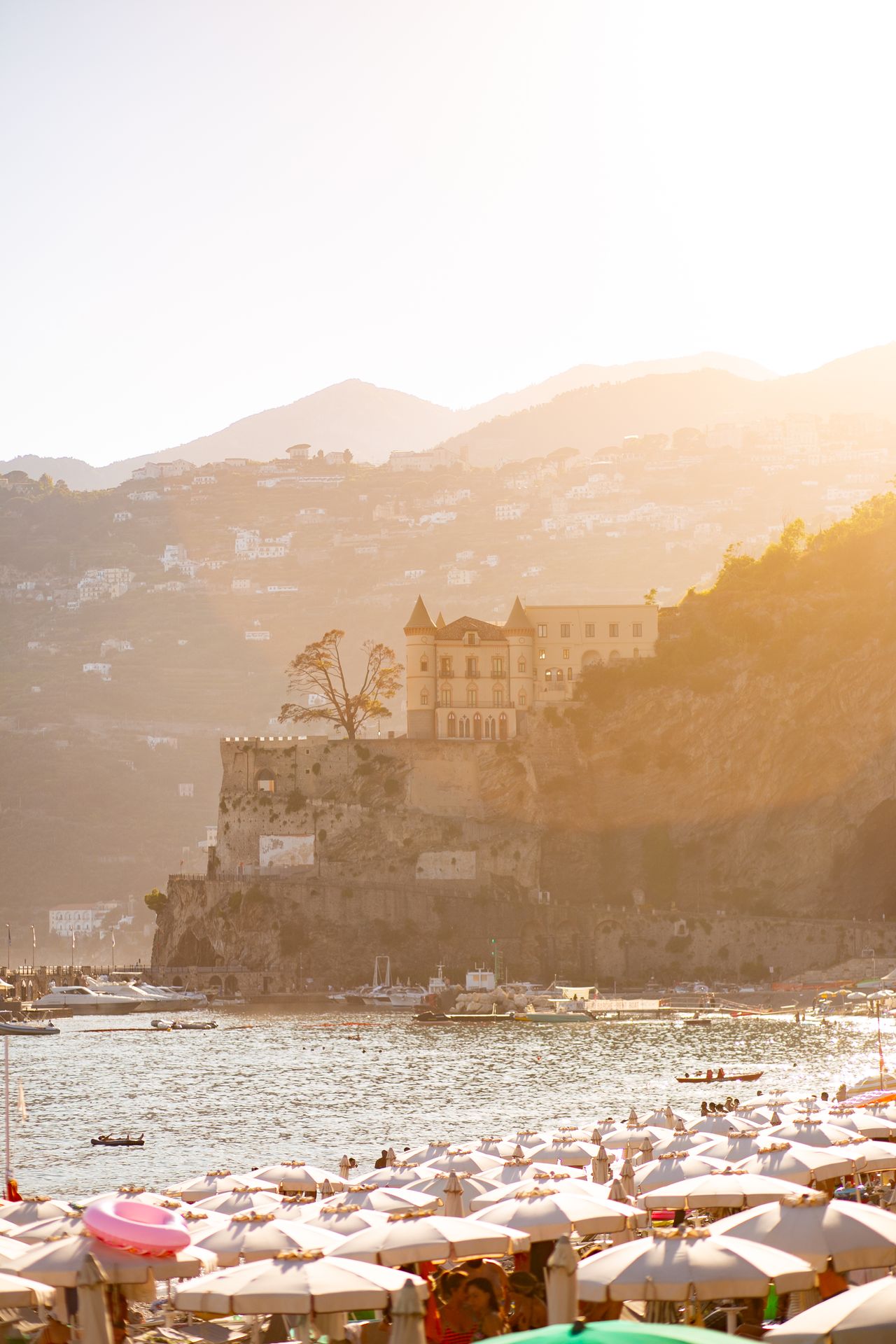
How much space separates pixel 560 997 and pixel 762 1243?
89.3 meters

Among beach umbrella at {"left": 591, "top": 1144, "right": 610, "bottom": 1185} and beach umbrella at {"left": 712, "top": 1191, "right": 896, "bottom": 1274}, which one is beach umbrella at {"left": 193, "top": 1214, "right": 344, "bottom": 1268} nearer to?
beach umbrella at {"left": 712, "top": 1191, "right": 896, "bottom": 1274}

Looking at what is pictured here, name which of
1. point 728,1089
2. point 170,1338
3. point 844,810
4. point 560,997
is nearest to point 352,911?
point 560,997

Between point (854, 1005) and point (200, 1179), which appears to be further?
point (854, 1005)

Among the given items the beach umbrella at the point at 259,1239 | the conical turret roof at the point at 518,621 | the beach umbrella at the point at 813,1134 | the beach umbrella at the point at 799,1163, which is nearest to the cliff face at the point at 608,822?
the conical turret roof at the point at 518,621

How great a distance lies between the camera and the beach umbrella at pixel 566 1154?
34.2 meters

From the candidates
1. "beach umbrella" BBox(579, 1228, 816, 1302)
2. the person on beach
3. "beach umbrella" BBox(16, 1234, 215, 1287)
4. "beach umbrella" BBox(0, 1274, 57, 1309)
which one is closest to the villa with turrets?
"beach umbrella" BBox(16, 1234, 215, 1287)

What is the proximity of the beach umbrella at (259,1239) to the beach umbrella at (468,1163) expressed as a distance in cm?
765

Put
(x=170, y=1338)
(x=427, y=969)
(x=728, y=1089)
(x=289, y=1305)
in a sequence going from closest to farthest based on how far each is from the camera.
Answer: (x=289, y=1305) → (x=170, y=1338) → (x=728, y=1089) → (x=427, y=969)

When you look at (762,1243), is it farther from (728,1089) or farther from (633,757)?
(633,757)

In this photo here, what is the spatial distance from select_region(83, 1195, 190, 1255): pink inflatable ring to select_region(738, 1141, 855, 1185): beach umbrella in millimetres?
10027

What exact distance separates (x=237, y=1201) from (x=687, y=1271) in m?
10.4

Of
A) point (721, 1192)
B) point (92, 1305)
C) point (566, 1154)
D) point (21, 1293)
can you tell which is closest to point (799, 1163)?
point (721, 1192)

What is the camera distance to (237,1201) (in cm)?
2861

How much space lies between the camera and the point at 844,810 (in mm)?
123438
